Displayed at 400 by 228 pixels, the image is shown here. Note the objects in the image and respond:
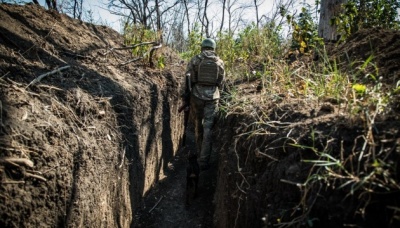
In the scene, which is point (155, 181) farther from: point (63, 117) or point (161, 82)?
point (63, 117)

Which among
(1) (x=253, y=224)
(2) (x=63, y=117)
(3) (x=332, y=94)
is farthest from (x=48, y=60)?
(3) (x=332, y=94)

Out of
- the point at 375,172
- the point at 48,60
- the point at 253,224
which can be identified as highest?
the point at 48,60

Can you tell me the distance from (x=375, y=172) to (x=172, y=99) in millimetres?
4788

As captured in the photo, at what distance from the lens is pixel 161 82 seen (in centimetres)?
520

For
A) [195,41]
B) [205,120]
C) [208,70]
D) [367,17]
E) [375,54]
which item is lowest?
[205,120]

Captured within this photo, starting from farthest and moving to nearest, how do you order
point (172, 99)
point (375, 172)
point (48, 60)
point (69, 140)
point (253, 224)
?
point (172, 99) → point (48, 60) → point (69, 140) → point (253, 224) → point (375, 172)

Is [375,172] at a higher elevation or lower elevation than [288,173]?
higher

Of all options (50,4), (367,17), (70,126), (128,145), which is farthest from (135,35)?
(367,17)

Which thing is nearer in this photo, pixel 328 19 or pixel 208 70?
pixel 208 70

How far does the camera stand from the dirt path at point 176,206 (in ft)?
11.8

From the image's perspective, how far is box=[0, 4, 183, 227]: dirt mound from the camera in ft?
5.33

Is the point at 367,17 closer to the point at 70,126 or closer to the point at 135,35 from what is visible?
the point at 135,35

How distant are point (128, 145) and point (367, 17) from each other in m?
4.28

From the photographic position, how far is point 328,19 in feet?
15.4
